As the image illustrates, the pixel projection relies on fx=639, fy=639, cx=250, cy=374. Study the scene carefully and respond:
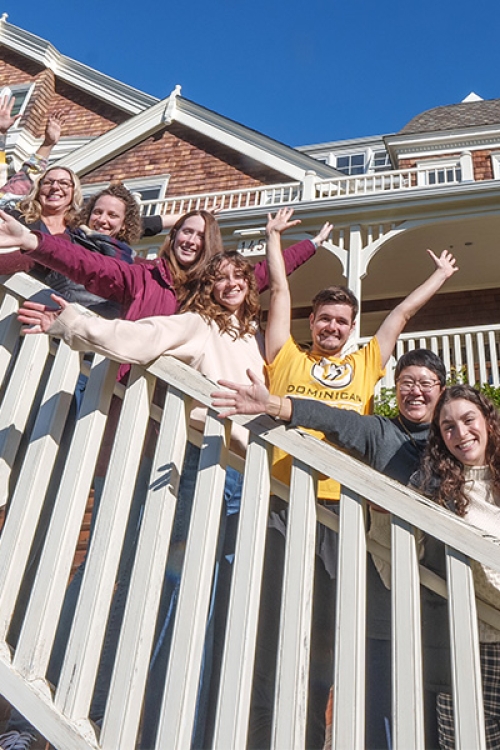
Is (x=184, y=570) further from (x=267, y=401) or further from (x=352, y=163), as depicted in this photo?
(x=352, y=163)

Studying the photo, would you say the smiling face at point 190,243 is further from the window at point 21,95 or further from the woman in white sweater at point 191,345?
the window at point 21,95

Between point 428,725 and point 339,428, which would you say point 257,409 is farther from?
point 428,725

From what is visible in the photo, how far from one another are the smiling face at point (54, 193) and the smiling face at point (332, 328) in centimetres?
131

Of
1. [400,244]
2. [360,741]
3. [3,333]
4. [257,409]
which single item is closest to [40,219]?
[3,333]

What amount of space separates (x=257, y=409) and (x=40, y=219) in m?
1.66

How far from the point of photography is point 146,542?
5.67ft

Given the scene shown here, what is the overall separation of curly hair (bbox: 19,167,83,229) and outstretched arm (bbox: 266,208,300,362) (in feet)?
3.03

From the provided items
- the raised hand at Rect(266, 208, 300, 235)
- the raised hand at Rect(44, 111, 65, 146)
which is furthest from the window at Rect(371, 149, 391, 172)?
the raised hand at Rect(266, 208, 300, 235)

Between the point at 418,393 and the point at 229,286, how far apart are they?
0.78 metres

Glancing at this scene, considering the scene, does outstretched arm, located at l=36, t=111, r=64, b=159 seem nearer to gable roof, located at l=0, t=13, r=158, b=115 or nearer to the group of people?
the group of people

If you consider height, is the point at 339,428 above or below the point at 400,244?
below

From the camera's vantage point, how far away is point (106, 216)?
9.70 ft

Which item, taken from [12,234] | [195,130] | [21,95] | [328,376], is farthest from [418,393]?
[21,95]

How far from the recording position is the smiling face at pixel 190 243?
2504 mm
